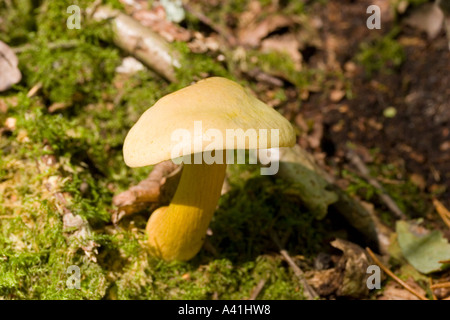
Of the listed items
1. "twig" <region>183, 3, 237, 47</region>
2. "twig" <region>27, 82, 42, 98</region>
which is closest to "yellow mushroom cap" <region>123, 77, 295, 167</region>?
"twig" <region>27, 82, 42, 98</region>

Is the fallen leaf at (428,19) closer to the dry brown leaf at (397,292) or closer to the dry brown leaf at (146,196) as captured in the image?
the dry brown leaf at (397,292)

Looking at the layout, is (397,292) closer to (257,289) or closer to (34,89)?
(257,289)

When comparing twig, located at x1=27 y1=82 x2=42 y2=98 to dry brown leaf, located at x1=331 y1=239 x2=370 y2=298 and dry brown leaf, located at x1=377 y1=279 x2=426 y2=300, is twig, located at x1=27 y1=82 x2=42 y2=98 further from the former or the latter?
dry brown leaf, located at x1=377 y1=279 x2=426 y2=300

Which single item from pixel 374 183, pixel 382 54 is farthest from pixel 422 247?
pixel 382 54

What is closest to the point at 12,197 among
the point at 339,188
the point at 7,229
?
the point at 7,229

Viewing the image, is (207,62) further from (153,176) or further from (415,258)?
(415,258)

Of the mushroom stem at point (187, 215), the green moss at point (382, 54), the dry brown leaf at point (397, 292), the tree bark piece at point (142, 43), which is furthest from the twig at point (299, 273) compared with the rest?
the green moss at point (382, 54)

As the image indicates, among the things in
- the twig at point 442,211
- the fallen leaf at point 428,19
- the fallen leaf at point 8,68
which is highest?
the fallen leaf at point 428,19
